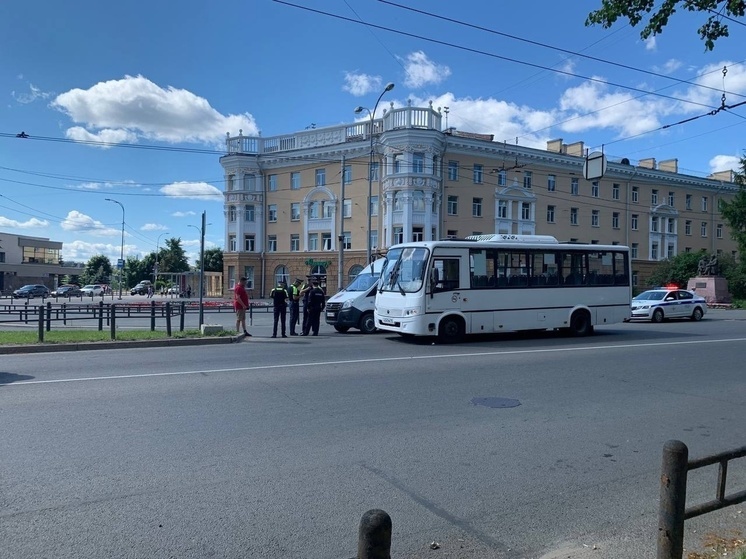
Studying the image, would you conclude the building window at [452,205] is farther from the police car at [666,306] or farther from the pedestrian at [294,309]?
the pedestrian at [294,309]

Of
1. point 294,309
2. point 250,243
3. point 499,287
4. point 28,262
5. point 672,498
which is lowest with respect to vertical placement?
point 672,498

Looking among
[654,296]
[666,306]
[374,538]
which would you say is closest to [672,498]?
[374,538]

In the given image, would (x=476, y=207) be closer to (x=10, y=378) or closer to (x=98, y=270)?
(x=10, y=378)

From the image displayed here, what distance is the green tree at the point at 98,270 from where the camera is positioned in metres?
104

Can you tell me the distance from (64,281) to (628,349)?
89721mm

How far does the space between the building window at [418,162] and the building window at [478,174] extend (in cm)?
567

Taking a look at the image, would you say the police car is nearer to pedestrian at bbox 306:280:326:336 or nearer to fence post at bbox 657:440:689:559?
pedestrian at bbox 306:280:326:336

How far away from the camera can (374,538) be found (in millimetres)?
2229

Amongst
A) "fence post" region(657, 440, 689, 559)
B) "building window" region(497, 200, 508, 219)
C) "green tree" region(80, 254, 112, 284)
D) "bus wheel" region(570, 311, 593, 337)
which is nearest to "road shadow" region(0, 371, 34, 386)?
"fence post" region(657, 440, 689, 559)

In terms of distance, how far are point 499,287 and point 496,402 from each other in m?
8.15

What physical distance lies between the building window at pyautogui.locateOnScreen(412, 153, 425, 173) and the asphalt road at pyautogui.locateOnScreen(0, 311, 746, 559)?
33021 millimetres

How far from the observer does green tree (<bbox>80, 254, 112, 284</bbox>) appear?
103531 millimetres

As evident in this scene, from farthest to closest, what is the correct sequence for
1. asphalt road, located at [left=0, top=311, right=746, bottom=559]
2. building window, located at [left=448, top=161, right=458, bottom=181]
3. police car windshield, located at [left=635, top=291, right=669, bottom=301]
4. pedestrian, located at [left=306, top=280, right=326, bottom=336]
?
building window, located at [left=448, top=161, right=458, bottom=181] < police car windshield, located at [left=635, top=291, right=669, bottom=301] < pedestrian, located at [left=306, top=280, right=326, bottom=336] < asphalt road, located at [left=0, top=311, right=746, bottom=559]

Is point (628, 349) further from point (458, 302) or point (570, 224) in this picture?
point (570, 224)
